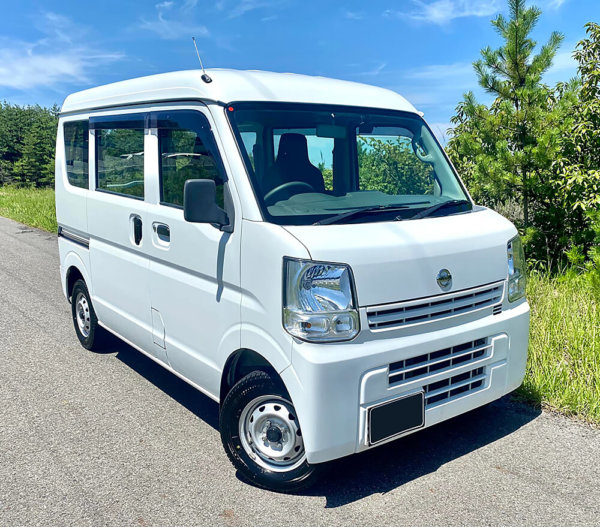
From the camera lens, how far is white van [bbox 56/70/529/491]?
296cm

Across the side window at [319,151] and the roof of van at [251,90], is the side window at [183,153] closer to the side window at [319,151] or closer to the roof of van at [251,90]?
the roof of van at [251,90]

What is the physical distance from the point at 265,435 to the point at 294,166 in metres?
1.60

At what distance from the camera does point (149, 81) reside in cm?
421

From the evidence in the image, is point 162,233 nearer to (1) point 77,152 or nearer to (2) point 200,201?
(2) point 200,201

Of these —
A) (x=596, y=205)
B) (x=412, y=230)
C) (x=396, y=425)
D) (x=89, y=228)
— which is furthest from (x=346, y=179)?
(x=596, y=205)

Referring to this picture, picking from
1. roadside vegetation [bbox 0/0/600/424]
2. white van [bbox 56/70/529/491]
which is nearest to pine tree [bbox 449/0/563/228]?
roadside vegetation [bbox 0/0/600/424]

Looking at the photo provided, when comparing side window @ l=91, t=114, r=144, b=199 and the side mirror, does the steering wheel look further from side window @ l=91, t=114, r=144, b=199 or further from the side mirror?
side window @ l=91, t=114, r=144, b=199

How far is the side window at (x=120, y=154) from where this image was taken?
171 inches

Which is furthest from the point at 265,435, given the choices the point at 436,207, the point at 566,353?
the point at 566,353

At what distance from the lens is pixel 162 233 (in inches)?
159

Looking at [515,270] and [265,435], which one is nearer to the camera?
[265,435]

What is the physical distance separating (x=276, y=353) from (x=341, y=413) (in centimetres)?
44

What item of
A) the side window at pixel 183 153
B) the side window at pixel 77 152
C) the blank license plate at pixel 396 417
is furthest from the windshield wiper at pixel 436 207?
the side window at pixel 77 152

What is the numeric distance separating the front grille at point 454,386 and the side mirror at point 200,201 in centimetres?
149
